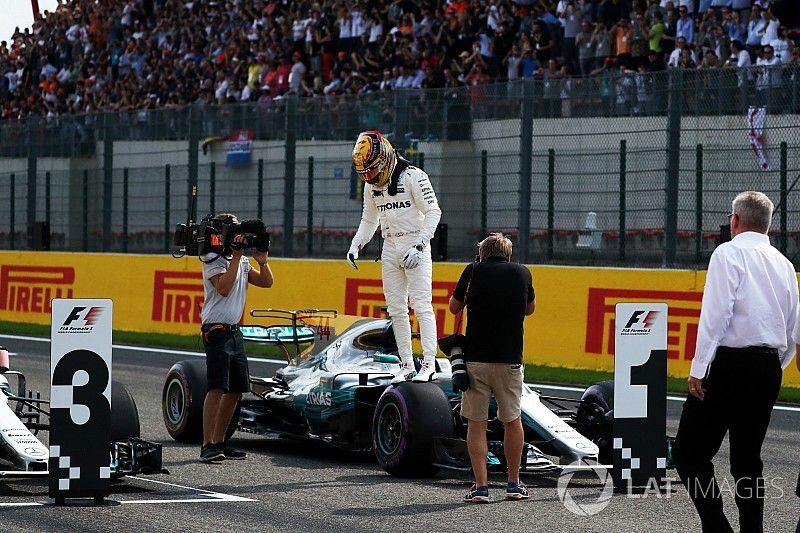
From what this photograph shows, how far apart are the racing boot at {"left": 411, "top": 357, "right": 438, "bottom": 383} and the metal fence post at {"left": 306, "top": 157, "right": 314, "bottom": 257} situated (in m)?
10.7

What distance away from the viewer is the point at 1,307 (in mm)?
25766

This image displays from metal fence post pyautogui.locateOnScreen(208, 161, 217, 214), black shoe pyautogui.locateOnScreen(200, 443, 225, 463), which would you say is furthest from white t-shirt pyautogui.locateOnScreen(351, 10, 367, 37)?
black shoe pyautogui.locateOnScreen(200, 443, 225, 463)

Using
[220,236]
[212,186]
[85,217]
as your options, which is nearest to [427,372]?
[220,236]

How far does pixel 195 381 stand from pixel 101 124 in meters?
13.8

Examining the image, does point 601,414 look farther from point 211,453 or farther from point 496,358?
point 211,453

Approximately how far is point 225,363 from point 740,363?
4557 millimetres

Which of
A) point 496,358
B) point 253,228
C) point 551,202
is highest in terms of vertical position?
point 551,202

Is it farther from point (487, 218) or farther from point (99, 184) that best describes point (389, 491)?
point (99, 184)

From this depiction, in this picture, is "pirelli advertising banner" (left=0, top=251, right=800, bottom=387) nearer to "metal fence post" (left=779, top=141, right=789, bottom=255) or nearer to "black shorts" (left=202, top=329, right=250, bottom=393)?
"metal fence post" (left=779, top=141, right=789, bottom=255)

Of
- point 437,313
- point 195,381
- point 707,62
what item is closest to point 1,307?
point 437,313

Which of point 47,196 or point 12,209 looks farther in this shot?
point 12,209

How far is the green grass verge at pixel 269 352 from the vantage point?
1533 cm

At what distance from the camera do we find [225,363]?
1034cm

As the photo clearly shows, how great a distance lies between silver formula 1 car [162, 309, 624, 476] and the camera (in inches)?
374
